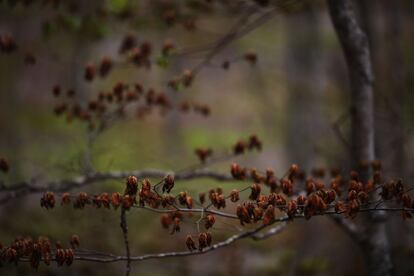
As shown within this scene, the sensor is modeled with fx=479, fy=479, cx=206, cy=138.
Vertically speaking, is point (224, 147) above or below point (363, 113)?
above

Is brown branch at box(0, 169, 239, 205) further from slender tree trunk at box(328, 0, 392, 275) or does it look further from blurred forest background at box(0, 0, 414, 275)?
slender tree trunk at box(328, 0, 392, 275)

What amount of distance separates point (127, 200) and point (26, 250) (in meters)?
0.66

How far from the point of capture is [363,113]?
3.89 m

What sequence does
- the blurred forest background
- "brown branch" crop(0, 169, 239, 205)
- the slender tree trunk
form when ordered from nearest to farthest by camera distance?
the slender tree trunk < "brown branch" crop(0, 169, 239, 205) < the blurred forest background

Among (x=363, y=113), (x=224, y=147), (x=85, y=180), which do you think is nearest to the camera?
(x=363, y=113)

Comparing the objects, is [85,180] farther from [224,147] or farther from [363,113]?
[224,147]

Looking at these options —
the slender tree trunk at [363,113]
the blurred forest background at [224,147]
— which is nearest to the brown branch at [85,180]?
the blurred forest background at [224,147]

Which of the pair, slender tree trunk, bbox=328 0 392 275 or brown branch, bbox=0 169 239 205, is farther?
brown branch, bbox=0 169 239 205

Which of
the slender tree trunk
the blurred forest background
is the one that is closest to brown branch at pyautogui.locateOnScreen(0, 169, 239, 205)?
the blurred forest background

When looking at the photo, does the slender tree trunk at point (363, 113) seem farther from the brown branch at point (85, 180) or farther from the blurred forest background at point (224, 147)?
the brown branch at point (85, 180)

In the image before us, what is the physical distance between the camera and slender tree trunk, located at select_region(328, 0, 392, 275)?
375 centimetres

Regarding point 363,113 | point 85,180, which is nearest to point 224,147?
point 85,180

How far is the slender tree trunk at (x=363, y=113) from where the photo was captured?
3.75 m

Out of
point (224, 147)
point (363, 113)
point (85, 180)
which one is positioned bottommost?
point (85, 180)
